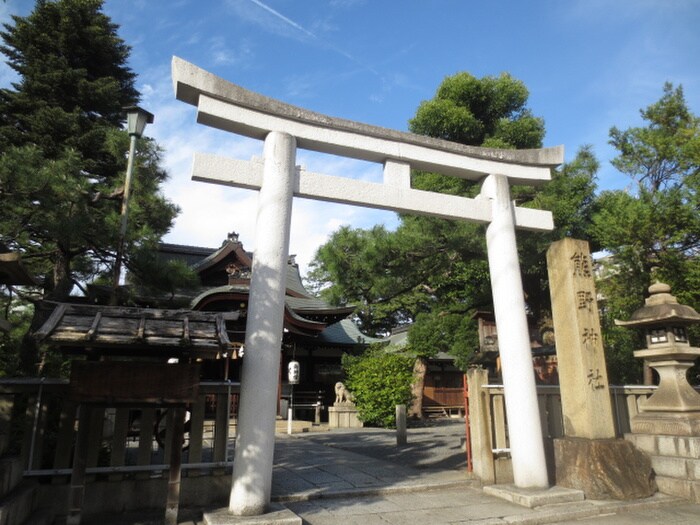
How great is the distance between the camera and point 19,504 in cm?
418

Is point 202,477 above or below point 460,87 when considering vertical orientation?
below

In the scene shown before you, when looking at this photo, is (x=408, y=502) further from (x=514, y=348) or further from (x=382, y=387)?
(x=382, y=387)

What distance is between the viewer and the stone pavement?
16.6ft

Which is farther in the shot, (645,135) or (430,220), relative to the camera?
(645,135)

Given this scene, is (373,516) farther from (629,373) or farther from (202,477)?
(629,373)

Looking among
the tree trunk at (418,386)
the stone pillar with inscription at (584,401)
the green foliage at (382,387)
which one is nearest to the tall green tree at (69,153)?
the stone pillar with inscription at (584,401)

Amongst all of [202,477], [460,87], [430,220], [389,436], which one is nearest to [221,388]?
[202,477]

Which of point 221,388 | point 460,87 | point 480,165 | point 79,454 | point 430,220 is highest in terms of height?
point 460,87

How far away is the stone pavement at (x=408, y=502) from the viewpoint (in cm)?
506

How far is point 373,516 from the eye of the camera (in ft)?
17.0

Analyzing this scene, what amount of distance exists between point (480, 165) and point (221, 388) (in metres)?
4.97

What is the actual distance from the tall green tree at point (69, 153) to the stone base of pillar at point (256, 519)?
582cm

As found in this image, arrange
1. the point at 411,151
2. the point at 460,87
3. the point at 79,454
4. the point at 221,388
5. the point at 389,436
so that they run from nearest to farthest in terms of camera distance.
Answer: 1. the point at 79,454
2. the point at 221,388
3. the point at 411,151
4. the point at 389,436
5. the point at 460,87

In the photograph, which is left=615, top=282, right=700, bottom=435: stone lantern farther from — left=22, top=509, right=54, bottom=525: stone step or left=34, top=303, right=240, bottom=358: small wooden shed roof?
left=22, top=509, right=54, bottom=525: stone step
